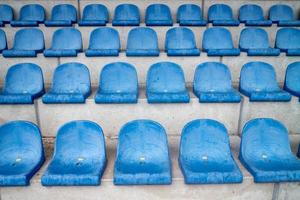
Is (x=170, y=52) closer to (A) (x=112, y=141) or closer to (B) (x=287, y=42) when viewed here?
(A) (x=112, y=141)

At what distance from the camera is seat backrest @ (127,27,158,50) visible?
104 inches

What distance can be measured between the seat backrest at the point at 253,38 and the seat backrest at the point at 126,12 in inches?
40.7

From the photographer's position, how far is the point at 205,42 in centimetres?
268

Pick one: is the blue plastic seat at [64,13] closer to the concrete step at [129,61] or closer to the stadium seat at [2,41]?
the stadium seat at [2,41]

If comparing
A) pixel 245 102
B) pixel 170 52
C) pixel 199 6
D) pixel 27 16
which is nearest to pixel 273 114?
pixel 245 102

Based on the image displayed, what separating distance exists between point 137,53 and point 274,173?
1360 millimetres

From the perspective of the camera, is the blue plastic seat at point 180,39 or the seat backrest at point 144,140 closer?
the seat backrest at point 144,140

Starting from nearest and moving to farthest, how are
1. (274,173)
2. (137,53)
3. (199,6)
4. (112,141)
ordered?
(274,173), (112,141), (137,53), (199,6)

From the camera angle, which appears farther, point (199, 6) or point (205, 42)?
point (199, 6)

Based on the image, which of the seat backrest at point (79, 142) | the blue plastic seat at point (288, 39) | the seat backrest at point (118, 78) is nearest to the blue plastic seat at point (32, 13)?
the seat backrest at point (118, 78)

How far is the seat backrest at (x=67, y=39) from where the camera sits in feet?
8.62

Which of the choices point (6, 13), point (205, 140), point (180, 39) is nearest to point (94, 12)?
point (6, 13)

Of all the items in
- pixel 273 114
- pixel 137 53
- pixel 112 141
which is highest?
pixel 137 53

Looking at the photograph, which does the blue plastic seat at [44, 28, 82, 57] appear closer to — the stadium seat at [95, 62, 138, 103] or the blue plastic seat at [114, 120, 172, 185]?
the stadium seat at [95, 62, 138, 103]
